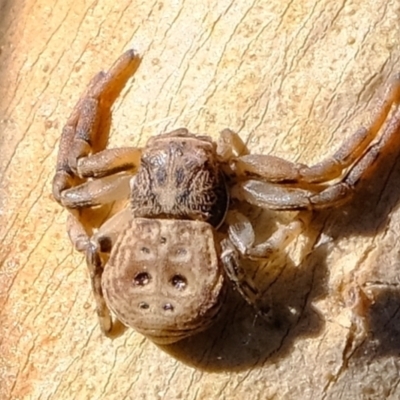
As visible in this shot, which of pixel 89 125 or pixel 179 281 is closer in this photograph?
pixel 179 281

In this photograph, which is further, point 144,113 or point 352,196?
point 144,113

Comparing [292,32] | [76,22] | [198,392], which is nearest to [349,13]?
[292,32]

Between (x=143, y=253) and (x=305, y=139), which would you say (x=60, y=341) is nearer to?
(x=143, y=253)

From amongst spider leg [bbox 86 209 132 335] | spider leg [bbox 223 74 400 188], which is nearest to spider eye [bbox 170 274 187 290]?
spider leg [bbox 86 209 132 335]

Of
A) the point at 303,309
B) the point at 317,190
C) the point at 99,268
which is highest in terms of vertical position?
the point at 317,190

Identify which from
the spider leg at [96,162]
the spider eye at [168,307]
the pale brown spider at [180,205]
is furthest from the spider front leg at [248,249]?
the spider leg at [96,162]

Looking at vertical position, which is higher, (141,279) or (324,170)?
(324,170)

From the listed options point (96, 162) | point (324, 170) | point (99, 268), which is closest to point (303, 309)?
point (324, 170)

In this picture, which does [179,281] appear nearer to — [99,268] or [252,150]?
[99,268]
